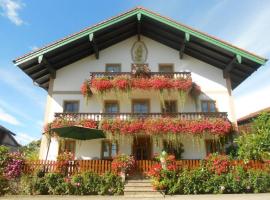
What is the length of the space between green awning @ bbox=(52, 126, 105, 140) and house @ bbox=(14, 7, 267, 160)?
0.12 meters

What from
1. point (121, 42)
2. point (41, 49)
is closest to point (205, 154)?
point (121, 42)

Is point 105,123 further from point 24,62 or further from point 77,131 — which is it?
point 24,62

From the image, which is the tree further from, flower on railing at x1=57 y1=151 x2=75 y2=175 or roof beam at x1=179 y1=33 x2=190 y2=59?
flower on railing at x1=57 y1=151 x2=75 y2=175

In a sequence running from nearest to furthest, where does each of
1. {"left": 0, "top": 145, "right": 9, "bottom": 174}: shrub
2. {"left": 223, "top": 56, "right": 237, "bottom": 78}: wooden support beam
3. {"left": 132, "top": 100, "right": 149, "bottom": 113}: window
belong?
{"left": 0, "top": 145, "right": 9, "bottom": 174}: shrub
{"left": 223, "top": 56, "right": 237, "bottom": 78}: wooden support beam
{"left": 132, "top": 100, "right": 149, "bottom": 113}: window

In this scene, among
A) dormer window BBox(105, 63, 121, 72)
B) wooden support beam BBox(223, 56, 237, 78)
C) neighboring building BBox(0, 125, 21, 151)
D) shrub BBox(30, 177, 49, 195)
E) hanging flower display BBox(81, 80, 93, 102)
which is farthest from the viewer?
neighboring building BBox(0, 125, 21, 151)

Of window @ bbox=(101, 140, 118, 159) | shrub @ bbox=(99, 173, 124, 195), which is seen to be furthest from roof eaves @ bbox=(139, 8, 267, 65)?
shrub @ bbox=(99, 173, 124, 195)

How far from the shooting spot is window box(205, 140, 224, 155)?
18.9 metres

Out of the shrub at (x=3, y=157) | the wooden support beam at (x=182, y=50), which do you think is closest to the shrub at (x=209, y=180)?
the shrub at (x=3, y=157)

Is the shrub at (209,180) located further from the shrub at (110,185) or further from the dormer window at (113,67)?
the dormer window at (113,67)

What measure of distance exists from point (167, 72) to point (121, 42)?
4.96 metres

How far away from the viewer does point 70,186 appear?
537 inches

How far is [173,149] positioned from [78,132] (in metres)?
6.79

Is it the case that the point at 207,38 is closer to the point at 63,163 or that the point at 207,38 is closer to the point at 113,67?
the point at 113,67

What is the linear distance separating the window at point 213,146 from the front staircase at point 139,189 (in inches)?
252
